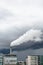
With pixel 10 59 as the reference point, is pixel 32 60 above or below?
below

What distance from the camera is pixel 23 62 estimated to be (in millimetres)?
24703

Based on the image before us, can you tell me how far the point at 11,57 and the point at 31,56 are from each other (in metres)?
3.09

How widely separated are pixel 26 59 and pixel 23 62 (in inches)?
24.4

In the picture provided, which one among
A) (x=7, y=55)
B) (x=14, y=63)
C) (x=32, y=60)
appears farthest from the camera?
(x=7, y=55)

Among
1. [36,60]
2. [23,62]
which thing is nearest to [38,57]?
[36,60]

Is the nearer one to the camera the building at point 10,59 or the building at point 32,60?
the building at point 32,60

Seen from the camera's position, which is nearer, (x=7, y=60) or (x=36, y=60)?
(x=36, y=60)

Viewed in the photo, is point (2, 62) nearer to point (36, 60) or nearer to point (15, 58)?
point (15, 58)

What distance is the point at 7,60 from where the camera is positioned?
24.7 metres

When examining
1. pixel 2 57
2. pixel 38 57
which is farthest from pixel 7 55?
pixel 38 57

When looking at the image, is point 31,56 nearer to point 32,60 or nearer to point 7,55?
point 32,60

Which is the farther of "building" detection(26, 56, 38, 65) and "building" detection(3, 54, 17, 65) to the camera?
"building" detection(3, 54, 17, 65)

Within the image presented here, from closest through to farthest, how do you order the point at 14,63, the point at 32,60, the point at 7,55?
the point at 32,60 → the point at 14,63 → the point at 7,55

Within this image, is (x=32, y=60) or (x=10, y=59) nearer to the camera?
(x=32, y=60)
